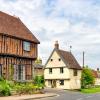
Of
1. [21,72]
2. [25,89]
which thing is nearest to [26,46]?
[21,72]

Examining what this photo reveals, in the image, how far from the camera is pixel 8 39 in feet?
156

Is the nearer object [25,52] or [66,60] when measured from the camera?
[25,52]

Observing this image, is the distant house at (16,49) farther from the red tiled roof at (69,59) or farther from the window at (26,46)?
the red tiled roof at (69,59)

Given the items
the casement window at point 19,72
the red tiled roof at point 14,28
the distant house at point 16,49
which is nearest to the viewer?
the distant house at point 16,49

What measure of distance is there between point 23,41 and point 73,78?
132ft

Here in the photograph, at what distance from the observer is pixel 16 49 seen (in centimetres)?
4884

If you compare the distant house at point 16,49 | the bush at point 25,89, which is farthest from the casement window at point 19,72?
the bush at point 25,89

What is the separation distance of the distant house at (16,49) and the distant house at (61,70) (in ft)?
108

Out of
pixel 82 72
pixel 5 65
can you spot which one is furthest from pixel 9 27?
pixel 82 72

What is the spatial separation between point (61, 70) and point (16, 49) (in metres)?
39.7

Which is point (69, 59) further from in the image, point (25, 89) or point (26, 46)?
point (25, 89)

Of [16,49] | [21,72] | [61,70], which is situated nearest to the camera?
[16,49]

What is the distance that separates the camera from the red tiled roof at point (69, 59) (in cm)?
8675

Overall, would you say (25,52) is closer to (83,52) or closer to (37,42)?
(37,42)
